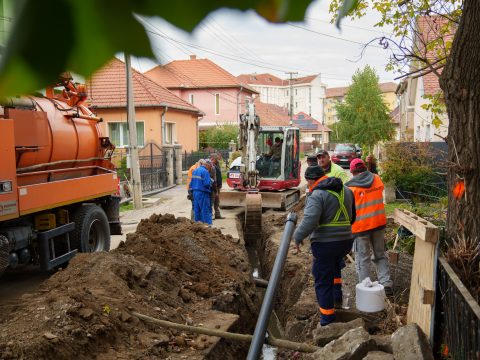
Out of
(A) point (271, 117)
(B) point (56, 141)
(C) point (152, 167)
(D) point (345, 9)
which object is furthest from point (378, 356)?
(A) point (271, 117)

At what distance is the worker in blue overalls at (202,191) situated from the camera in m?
11.7

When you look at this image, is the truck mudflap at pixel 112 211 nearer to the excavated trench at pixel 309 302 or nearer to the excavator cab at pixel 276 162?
the excavated trench at pixel 309 302

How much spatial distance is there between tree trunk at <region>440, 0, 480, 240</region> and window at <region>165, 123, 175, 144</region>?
72.7 feet

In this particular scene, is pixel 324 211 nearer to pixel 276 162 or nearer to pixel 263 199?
pixel 263 199

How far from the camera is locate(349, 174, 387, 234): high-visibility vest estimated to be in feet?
20.8

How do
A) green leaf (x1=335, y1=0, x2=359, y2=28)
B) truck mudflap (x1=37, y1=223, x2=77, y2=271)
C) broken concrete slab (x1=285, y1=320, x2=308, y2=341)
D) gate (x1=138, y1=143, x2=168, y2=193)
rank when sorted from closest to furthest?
1. green leaf (x1=335, y1=0, x2=359, y2=28)
2. broken concrete slab (x1=285, y1=320, x2=308, y2=341)
3. truck mudflap (x1=37, y1=223, x2=77, y2=271)
4. gate (x1=138, y1=143, x2=168, y2=193)

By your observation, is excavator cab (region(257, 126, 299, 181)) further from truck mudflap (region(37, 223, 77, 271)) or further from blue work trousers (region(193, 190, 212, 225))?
truck mudflap (region(37, 223, 77, 271))

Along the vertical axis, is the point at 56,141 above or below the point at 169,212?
above

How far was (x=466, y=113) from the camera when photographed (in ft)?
16.1

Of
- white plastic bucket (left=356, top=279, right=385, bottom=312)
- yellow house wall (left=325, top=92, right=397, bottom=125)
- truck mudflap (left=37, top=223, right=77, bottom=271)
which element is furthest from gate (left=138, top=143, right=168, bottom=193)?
yellow house wall (left=325, top=92, right=397, bottom=125)

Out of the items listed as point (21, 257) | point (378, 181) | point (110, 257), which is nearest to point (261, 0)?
point (378, 181)

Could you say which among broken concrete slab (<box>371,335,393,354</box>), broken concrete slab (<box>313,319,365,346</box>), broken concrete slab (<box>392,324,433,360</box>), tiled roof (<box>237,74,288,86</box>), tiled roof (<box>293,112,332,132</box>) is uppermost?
tiled roof (<box>293,112,332,132</box>)

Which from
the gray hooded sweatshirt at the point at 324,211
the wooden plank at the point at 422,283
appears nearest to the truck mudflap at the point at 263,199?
the gray hooded sweatshirt at the point at 324,211

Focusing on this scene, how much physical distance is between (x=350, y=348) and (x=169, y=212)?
11.9 metres
